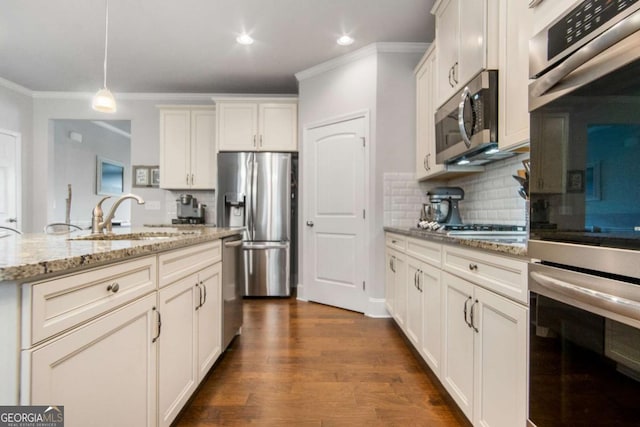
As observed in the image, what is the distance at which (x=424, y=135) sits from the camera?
281cm

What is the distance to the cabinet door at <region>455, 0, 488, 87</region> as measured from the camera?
1675 mm

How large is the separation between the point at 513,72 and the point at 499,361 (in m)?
1.27

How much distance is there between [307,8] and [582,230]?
2.62 m

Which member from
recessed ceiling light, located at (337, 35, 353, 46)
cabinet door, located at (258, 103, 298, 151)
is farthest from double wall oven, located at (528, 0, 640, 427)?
cabinet door, located at (258, 103, 298, 151)

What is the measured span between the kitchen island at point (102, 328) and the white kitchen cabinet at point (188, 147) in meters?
2.80

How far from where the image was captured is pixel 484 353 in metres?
1.22

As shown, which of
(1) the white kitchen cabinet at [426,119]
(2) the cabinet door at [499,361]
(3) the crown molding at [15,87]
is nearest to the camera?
(2) the cabinet door at [499,361]

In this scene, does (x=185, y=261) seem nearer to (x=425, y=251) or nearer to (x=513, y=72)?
(x=425, y=251)

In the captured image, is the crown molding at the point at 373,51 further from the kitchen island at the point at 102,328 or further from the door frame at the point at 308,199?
the kitchen island at the point at 102,328

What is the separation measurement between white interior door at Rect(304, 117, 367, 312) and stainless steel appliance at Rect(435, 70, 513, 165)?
1066 millimetres

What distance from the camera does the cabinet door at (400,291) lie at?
233 centimetres

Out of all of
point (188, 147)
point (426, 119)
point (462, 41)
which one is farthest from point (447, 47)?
point (188, 147)

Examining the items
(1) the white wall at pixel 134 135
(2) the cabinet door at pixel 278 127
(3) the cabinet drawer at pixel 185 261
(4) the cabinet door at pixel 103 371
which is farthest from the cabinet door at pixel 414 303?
(1) the white wall at pixel 134 135

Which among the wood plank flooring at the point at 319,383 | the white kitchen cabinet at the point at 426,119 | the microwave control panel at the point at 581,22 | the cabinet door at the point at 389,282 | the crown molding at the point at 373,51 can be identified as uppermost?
the crown molding at the point at 373,51
